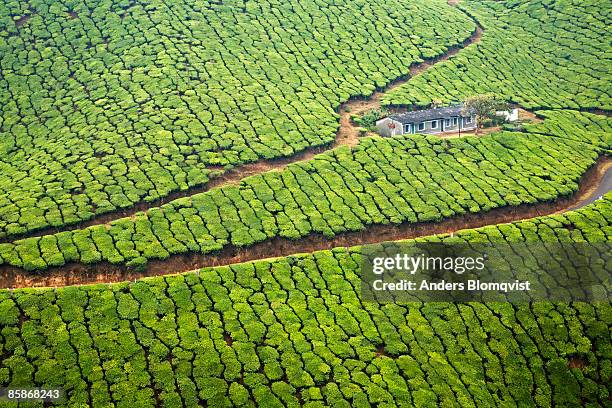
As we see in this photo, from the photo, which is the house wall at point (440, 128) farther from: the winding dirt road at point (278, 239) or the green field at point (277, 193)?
the winding dirt road at point (278, 239)

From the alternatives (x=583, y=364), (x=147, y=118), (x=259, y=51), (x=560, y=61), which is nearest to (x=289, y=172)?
(x=147, y=118)

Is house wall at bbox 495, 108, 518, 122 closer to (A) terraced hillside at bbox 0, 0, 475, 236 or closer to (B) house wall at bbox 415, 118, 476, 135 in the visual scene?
(B) house wall at bbox 415, 118, 476, 135

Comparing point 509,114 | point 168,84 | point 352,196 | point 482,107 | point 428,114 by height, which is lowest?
point 352,196

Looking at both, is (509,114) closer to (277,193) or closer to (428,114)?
(428,114)

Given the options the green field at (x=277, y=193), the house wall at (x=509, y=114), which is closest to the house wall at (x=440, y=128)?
the green field at (x=277, y=193)

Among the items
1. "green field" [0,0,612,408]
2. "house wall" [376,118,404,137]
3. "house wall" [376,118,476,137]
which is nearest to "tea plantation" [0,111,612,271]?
"green field" [0,0,612,408]

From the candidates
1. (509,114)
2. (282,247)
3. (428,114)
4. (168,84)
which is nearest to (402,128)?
(428,114)
